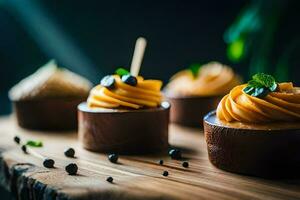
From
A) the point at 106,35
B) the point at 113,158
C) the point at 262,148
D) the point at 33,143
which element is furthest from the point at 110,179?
the point at 106,35

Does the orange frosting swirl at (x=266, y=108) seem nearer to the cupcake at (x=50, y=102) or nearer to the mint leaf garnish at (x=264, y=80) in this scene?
the mint leaf garnish at (x=264, y=80)

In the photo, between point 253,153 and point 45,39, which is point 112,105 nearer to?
point 253,153

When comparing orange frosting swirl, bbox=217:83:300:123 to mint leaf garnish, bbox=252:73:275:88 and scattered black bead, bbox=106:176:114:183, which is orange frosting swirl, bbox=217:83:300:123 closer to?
mint leaf garnish, bbox=252:73:275:88

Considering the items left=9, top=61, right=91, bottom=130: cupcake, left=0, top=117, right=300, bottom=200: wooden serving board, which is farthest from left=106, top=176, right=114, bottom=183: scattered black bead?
left=9, top=61, right=91, bottom=130: cupcake

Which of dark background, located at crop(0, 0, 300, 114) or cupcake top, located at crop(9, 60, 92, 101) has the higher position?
dark background, located at crop(0, 0, 300, 114)

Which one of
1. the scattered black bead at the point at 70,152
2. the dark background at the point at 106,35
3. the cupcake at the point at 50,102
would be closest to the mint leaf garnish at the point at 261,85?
the scattered black bead at the point at 70,152

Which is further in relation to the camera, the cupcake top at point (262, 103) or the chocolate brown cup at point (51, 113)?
the chocolate brown cup at point (51, 113)
